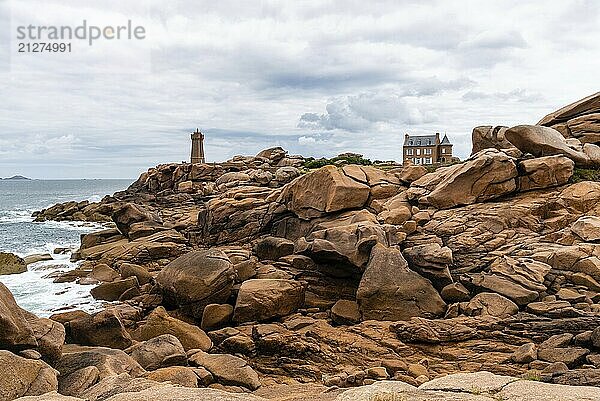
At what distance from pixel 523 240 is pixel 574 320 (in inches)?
228

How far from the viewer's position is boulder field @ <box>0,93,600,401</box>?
37.5 ft

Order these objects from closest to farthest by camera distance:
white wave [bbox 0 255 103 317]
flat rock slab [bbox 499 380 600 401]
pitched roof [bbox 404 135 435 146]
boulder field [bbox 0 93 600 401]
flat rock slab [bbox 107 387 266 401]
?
flat rock slab [bbox 499 380 600 401] < flat rock slab [bbox 107 387 266 401] < boulder field [bbox 0 93 600 401] < white wave [bbox 0 255 103 317] < pitched roof [bbox 404 135 435 146]

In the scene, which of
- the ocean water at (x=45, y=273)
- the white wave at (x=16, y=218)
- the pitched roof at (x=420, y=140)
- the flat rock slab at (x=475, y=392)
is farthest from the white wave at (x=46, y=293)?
the pitched roof at (x=420, y=140)

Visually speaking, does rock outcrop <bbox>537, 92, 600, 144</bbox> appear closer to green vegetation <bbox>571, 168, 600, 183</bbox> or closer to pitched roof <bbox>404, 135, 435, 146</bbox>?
green vegetation <bbox>571, 168, 600, 183</bbox>

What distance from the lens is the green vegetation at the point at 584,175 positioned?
995 inches

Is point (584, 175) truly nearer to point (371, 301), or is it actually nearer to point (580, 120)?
point (580, 120)

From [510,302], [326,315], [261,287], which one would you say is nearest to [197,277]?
[261,287]

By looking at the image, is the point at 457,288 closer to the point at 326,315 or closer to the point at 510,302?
the point at 510,302

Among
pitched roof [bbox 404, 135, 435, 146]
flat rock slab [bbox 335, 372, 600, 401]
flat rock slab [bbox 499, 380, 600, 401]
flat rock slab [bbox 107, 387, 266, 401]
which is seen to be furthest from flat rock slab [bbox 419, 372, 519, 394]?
pitched roof [bbox 404, 135, 435, 146]

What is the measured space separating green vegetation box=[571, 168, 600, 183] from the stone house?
41.6 m

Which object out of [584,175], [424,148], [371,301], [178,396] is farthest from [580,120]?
[424,148]

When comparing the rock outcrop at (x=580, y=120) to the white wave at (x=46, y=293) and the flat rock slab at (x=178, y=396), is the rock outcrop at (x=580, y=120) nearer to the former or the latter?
the white wave at (x=46, y=293)

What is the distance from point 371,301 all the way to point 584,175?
14108mm

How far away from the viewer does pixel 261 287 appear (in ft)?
68.7
